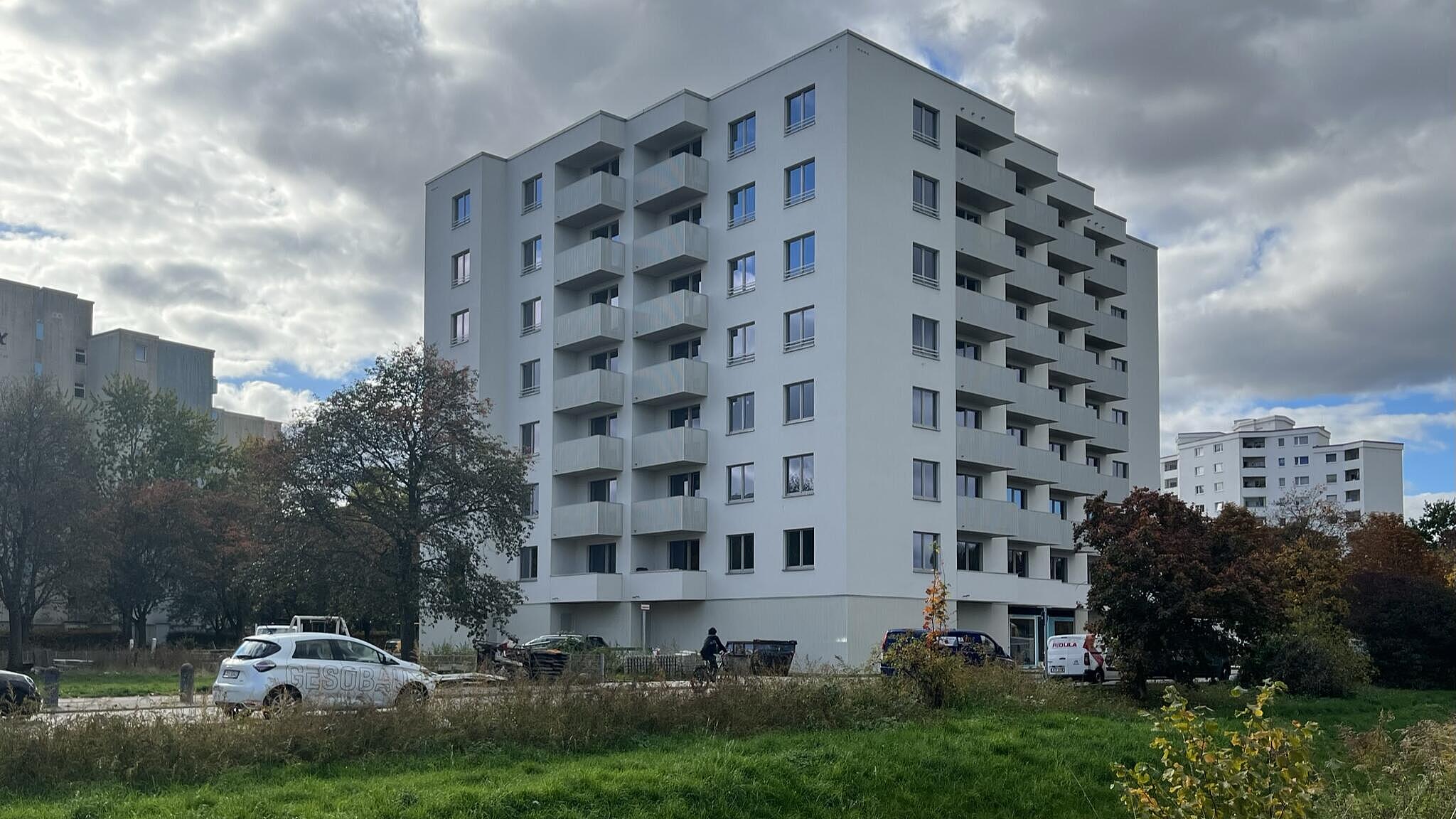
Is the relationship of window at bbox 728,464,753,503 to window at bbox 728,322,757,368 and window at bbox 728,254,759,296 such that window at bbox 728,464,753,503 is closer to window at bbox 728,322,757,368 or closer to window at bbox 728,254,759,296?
window at bbox 728,322,757,368

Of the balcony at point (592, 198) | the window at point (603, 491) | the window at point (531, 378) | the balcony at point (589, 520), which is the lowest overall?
the balcony at point (589, 520)

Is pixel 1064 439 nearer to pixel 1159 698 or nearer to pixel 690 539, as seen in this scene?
pixel 690 539

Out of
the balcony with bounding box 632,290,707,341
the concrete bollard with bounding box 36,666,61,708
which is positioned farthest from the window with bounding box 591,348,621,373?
the concrete bollard with bounding box 36,666,61,708

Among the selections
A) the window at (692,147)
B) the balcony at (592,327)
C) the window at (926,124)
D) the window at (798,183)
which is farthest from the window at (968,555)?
the window at (692,147)

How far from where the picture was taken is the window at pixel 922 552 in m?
48.1

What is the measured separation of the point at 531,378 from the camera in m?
58.4

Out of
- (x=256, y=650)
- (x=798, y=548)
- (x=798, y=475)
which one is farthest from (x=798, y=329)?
(x=256, y=650)

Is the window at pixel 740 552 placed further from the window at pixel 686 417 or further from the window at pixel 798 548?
the window at pixel 686 417

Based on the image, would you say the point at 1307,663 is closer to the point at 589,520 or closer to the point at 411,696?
the point at 411,696

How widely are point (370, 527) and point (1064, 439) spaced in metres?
34.5

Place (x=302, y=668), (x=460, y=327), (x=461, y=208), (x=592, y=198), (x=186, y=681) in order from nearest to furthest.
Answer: (x=302, y=668), (x=186, y=681), (x=592, y=198), (x=460, y=327), (x=461, y=208)

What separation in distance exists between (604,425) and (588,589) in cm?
760

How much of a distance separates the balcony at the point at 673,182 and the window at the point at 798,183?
4.61 meters

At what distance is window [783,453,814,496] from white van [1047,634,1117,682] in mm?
11451
